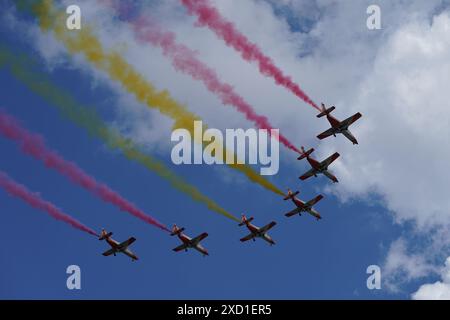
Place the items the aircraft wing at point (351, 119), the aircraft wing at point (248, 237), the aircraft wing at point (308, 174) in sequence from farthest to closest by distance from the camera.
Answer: the aircraft wing at point (248, 237)
the aircraft wing at point (308, 174)
the aircraft wing at point (351, 119)

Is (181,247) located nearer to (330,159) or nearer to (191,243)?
(191,243)

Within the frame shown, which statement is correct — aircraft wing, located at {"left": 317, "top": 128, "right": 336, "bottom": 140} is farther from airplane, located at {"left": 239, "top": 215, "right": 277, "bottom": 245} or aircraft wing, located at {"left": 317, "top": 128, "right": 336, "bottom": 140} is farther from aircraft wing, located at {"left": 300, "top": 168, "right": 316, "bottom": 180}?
airplane, located at {"left": 239, "top": 215, "right": 277, "bottom": 245}

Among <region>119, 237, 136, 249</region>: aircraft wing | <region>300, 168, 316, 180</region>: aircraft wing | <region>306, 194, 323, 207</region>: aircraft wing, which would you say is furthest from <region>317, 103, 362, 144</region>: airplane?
<region>119, 237, 136, 249</region>: aircraft wing

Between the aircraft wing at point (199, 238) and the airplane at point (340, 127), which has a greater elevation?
the airplane at point (340, 127)

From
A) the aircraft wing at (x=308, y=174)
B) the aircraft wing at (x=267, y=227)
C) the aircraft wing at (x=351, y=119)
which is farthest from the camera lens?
the aircraft wing at (x=267, y=227)

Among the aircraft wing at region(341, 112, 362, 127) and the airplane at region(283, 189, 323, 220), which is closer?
the aircraft wing at region(341, 112, 362, 127)

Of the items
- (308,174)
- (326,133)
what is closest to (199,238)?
(308,174)

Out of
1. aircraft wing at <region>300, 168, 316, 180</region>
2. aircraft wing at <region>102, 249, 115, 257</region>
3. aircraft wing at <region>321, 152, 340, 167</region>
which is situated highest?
aircraft wing at <region>321, 152, 340, 167</region>

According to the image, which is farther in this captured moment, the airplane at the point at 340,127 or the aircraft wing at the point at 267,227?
the aircraft wing at the point at 267,227

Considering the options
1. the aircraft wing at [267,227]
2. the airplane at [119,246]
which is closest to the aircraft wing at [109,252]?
the airplane at [119,246]

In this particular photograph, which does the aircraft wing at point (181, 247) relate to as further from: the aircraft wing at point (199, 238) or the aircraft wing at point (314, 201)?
the aircraft wing at point (314, 201)
